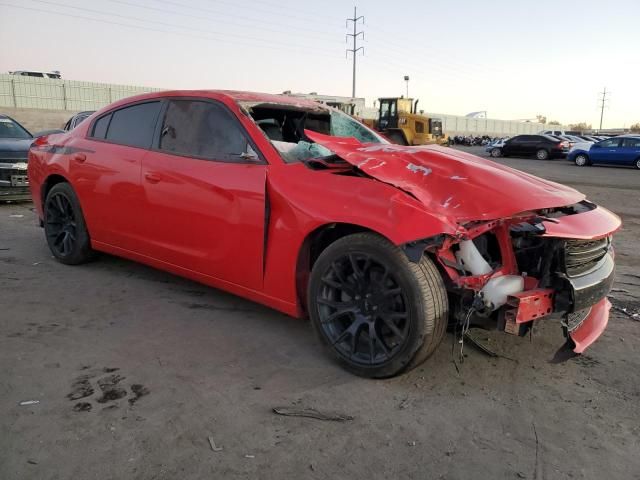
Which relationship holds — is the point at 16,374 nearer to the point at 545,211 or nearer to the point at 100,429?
the point at 100,429

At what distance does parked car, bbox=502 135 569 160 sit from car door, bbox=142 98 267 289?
89.3 ft

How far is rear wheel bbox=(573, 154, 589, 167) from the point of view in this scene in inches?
922

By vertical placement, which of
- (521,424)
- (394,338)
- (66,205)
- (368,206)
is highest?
(368,206)

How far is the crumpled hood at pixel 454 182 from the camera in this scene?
2.76m

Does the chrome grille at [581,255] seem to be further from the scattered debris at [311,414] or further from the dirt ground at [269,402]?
the scattered debris at [311,414]

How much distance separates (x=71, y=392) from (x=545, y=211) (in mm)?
2851

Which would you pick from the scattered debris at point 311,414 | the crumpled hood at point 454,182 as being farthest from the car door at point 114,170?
the scattered debris at point 311,414

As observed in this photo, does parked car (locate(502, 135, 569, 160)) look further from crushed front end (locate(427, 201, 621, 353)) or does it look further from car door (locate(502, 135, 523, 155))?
crushed front end (locate(427, 201, 621, 353))

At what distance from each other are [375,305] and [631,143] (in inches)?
925

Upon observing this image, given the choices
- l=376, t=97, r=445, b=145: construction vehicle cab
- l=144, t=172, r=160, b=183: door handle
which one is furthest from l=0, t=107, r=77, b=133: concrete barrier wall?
l=144, t=172, r=160, b=183: door handle

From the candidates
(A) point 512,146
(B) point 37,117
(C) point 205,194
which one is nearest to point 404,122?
(A) point 512,146

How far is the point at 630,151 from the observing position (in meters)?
22.0

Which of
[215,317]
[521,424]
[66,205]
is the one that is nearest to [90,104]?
[66,205]

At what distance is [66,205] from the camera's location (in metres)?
5.10
